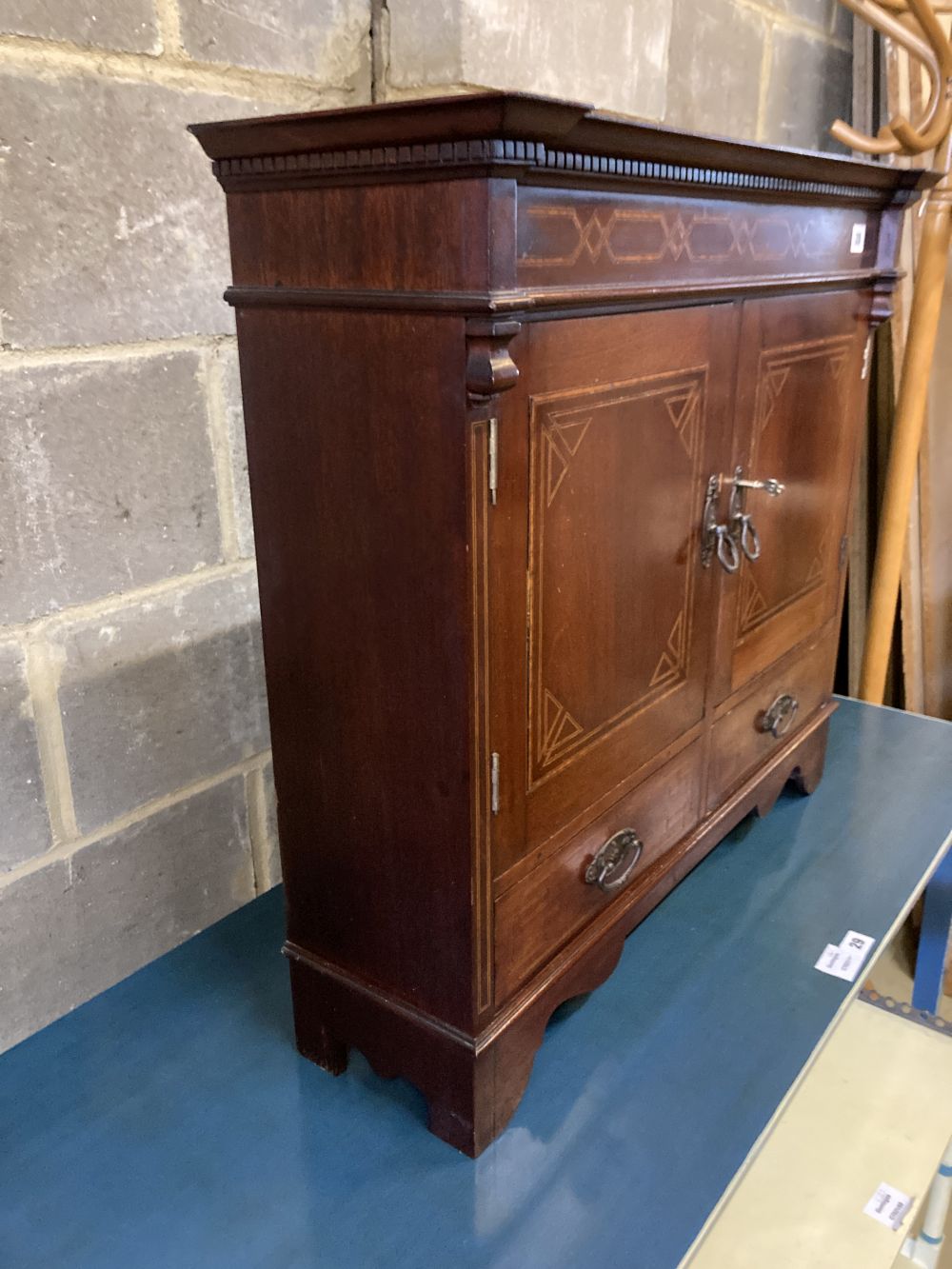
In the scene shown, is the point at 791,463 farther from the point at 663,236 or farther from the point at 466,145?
the point at 466,145

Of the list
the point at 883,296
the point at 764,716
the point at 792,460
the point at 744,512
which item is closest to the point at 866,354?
the point at 883,296

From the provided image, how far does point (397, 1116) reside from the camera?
96 centimetres

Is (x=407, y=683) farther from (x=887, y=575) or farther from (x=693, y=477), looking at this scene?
(x=887, y=575)

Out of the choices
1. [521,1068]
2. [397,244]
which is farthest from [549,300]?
[521,1068]

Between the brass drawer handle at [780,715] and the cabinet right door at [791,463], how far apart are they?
0.07 meters

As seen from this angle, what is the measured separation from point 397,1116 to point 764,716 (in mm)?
668

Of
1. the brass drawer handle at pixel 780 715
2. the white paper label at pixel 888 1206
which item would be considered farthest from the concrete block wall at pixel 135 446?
the white paper label at pixel 888 1206

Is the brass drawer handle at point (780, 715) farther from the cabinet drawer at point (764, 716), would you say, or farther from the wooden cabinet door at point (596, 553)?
the wooden cabinet door at point (596, 553)

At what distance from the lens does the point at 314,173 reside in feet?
2.38

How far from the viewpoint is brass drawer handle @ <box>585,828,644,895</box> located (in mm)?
993

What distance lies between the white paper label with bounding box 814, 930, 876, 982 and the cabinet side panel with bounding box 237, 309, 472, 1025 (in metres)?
0.48

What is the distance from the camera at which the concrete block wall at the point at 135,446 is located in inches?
A: 36.8

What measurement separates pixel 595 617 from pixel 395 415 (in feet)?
0.90

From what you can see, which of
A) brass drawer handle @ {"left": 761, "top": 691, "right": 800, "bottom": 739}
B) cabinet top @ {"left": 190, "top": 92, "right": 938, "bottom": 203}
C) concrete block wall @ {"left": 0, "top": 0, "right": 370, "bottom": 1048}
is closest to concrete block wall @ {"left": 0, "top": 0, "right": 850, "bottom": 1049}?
concrete block wall @ {"left": 0, "top": 0, "right": 370, "bottom": 1048}
